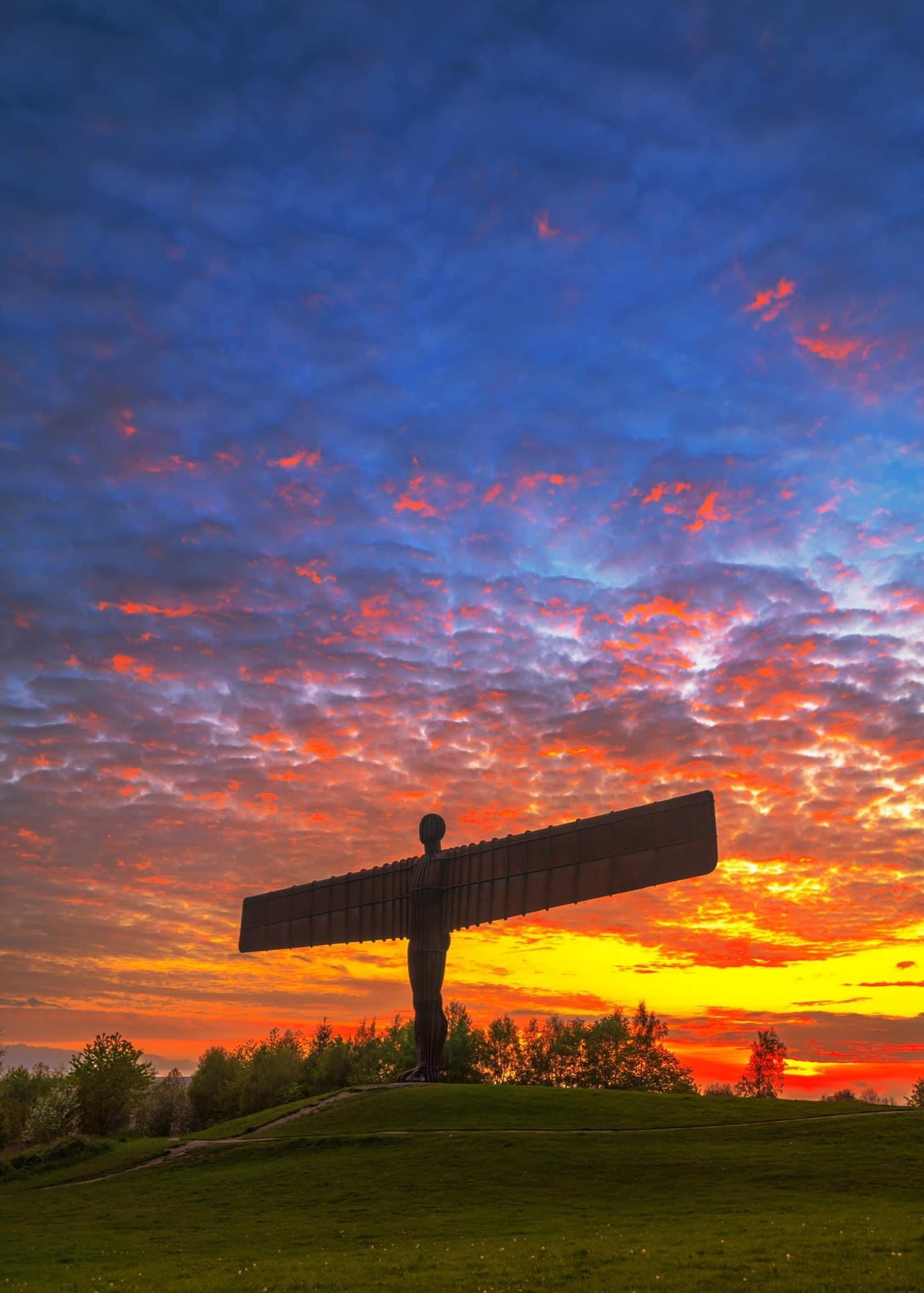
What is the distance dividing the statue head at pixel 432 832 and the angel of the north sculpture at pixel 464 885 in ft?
0.14

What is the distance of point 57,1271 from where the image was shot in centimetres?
2092

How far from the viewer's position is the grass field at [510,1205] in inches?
685

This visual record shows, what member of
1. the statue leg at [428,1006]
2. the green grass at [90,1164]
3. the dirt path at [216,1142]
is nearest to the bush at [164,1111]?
the green grass at [90,1164]

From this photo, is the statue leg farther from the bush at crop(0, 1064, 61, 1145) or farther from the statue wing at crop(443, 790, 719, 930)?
the bush at crop(0, 1064, 61, 1145)

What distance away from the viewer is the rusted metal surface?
3569 cm

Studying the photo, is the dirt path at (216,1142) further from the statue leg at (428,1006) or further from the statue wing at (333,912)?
the statue wing at (333,912)

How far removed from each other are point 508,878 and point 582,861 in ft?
12.3

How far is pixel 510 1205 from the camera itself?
24688 mm

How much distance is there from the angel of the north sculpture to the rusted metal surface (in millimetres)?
41

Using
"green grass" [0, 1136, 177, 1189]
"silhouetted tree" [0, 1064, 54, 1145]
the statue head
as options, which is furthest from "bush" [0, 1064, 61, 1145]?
the statue head

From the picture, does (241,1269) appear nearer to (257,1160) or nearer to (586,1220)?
(586,1220)

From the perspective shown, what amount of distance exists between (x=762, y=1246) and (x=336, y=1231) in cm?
1029

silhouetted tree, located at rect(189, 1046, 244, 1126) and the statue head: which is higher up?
the statue head

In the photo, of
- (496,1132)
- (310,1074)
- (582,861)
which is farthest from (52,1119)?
(582,861)
